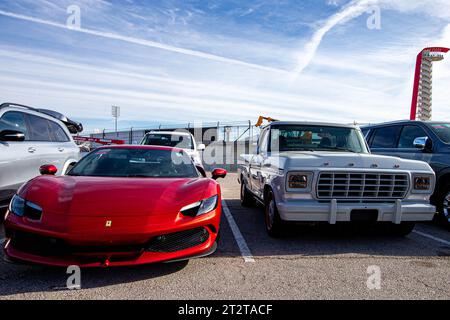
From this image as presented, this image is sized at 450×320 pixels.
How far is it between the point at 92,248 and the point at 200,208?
1.04 metres

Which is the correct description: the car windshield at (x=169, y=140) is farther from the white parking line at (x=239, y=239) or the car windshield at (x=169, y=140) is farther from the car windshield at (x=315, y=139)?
the car windshield at (x=315, y=139)

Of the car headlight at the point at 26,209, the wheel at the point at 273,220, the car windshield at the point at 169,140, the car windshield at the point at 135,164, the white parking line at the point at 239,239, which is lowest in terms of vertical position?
the white parking line at the point at 239,239

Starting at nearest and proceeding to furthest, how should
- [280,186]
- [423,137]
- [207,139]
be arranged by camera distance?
[280,186] < [423,137] < [207,139]

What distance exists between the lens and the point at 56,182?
3367mm

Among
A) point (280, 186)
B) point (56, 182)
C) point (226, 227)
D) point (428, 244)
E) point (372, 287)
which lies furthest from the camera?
point (226, 227)

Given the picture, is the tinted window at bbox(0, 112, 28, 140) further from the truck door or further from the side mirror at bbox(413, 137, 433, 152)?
the side mirror at bbox(413, 137, 433, 152)

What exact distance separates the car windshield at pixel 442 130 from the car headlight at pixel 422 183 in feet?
6.30

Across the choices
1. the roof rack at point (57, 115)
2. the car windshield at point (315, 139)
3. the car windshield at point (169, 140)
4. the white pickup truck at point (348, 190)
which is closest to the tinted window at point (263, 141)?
the car windshield at point (315, 139)

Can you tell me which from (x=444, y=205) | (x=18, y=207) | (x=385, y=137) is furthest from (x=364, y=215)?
(x=18, y=207)

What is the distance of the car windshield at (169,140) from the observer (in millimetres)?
10367

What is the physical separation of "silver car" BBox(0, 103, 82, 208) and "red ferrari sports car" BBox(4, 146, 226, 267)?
5.62ft

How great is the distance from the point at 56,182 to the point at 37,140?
9.51 ft
